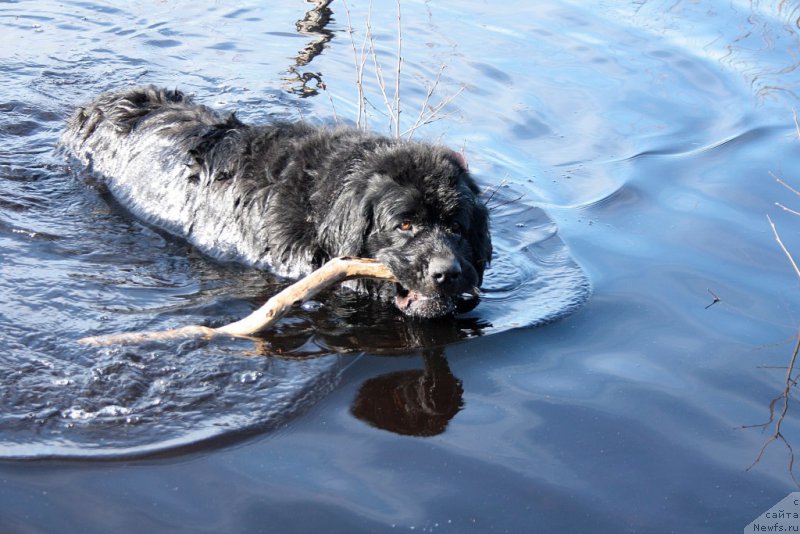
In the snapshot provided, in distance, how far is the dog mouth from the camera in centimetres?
584

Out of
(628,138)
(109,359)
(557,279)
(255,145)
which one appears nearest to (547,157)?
(628,138)

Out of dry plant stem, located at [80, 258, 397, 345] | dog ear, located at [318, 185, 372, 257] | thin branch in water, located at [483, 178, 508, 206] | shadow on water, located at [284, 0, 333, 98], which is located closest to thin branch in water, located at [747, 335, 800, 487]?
dry plant stem, located at [80, 258, 397, 345]

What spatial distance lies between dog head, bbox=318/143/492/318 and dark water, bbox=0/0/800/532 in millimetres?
314

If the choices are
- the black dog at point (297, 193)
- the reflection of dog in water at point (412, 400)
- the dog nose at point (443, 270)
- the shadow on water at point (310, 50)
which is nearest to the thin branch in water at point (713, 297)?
the black dog at point (297, 193)

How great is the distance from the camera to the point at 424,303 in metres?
5.89

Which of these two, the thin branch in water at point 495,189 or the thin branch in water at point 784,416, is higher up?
the thin branch in water at point 495,189

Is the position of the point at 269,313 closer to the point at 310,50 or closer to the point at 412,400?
the point at 412,400

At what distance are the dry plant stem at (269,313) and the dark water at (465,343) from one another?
0.36ft

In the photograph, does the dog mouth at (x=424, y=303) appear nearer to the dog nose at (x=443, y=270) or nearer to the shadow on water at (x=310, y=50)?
the dog nose at (x=443, y=270)

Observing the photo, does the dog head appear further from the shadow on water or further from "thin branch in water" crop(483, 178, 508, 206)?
the shadow on water

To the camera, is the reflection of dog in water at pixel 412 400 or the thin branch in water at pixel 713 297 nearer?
the reflection of dog in water at pixel 412 400

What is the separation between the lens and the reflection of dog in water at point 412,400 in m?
4.85

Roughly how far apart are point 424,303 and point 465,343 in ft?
1.19

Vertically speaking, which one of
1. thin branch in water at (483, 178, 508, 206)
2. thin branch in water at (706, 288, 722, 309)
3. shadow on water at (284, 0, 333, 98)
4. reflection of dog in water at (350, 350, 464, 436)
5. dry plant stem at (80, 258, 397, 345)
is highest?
shadow on water at (284, 0, 333, 98)
